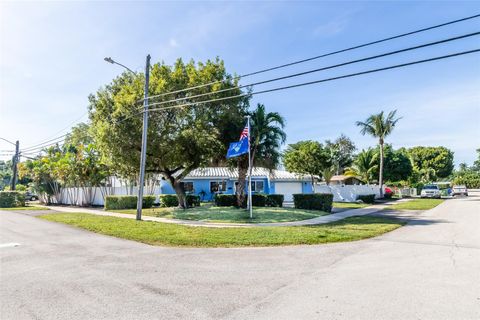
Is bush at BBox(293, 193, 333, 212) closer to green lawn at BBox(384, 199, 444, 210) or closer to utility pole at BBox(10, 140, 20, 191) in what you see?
green lawn at BBox(384, 199, 444, 210)

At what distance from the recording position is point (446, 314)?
175 inches

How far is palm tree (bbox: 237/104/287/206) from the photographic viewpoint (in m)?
20.3

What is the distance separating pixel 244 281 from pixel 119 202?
70.1ft

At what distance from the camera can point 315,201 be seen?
20891 mm

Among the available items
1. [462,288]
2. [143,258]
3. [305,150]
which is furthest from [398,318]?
[305,150]

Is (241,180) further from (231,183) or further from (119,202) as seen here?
(231,183)

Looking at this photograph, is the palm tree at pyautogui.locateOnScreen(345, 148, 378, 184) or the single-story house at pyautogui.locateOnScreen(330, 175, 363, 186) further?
the single-story house at pyautogui.locateOnScreen(330, 175, 363, 186)

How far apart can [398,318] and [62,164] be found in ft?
104

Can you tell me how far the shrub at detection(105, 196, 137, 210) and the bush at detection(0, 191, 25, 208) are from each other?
12.5 metres

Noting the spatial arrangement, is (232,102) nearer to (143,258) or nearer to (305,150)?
(143,258)

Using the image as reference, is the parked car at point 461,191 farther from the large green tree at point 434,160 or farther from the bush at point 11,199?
the bush at point 11,199

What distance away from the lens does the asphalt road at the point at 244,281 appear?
185 inches

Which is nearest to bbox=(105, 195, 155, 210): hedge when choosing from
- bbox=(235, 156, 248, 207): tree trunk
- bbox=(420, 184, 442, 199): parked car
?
bbox=(235, 156, 248, 207): tree trunk

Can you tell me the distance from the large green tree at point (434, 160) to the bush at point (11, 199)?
70.9 m
